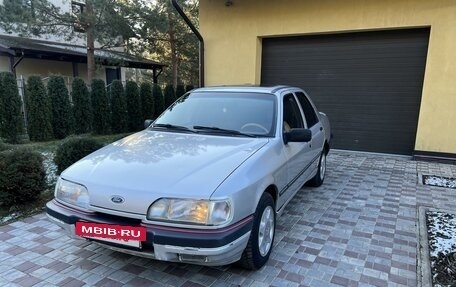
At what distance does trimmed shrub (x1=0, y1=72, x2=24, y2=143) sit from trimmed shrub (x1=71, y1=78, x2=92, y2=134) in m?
1.56

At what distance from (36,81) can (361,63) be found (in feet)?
28.0

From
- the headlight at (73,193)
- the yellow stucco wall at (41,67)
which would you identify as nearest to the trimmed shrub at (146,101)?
the yellow stucco wall at (41,67)

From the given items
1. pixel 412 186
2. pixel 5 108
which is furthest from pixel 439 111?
pixel 5 108

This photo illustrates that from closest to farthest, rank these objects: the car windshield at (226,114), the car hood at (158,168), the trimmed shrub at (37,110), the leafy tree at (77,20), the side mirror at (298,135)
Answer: the car hood at (158,168)
the side mirror at (298,135)
the car windshield at (226,114)
the trimmed shrub at (37,110)
the leafy tree at (77,20)

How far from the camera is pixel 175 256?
2326 millimetres

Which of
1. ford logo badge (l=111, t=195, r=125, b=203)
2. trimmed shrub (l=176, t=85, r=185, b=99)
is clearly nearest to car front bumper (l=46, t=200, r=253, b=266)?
ford logo badge (l=111, t=195, r=125, b=203)

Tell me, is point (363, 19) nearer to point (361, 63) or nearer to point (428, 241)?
point (361, 63)

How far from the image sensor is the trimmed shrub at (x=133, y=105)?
449 inches

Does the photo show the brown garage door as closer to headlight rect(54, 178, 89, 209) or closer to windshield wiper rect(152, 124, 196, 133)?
windshield wiper rect(152, 124, 196, 133)

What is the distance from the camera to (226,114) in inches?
144

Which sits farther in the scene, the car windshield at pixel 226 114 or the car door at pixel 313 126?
the car door at pixel 313 126

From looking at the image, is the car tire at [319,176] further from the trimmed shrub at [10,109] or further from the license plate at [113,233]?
the trimmed shrub at [10,109]

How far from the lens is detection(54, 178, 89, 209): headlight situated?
2586 mm

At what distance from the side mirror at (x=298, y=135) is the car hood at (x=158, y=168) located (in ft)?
1.06
